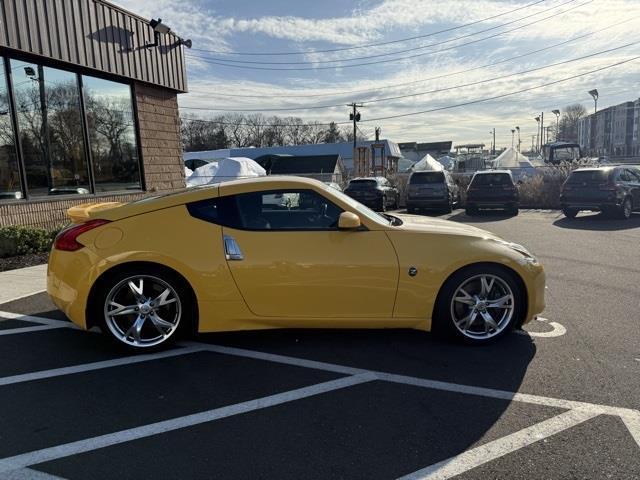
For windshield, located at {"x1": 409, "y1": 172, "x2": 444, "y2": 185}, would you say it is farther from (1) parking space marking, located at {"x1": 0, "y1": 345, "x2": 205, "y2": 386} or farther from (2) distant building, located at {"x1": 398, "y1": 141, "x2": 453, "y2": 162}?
(2) distant building, located at {"x1": 398, "y1": 141, "x2": 453, "y2": 162}

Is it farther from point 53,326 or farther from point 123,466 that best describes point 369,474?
point 53,326

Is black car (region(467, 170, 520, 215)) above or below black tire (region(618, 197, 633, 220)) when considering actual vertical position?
above

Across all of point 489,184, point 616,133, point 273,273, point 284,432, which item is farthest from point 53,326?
point 616,133

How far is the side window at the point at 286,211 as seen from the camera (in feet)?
13.4

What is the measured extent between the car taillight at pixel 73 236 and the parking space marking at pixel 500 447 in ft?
10.3

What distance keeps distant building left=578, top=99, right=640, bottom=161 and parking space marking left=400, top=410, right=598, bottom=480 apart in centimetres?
9756

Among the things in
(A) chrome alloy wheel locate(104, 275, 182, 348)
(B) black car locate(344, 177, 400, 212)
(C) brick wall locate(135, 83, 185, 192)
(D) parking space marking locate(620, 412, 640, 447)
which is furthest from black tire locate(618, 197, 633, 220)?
(A) chrome alloy wheel locate(104, 275, 182, 348)

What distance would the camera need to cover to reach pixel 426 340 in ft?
14.3

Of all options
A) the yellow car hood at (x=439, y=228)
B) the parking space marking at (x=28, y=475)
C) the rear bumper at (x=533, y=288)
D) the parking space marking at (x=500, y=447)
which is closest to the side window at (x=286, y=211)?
the yellow car hood at (x=439, y=228)

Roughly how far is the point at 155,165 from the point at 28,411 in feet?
32.7

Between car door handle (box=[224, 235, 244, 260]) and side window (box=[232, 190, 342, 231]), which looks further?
side window (box=[232, 190, 342, 231])

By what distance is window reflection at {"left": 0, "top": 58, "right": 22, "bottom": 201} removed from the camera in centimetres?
869

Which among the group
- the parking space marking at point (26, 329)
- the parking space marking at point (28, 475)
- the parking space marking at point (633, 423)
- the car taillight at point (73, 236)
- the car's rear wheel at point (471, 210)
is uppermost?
the car taillight at point (73, 236)

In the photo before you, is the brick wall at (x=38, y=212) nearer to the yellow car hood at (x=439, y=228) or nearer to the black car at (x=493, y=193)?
the yellow car hood at (x=439, y=228)
